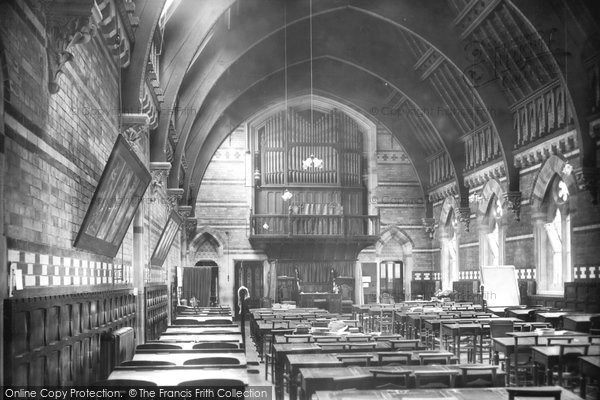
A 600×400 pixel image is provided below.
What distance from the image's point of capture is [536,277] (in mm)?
18688

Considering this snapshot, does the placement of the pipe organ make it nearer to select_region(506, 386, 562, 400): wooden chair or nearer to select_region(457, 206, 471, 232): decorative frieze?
select_region(457, 206, 471, 232): decorative frieze

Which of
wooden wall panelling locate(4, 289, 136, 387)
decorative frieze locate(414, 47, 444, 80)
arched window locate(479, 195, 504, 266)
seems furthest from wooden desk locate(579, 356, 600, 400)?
decorative frieze locate(414, 47, 444, 80)

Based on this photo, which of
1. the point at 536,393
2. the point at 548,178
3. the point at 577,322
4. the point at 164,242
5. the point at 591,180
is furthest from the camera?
the point at 548,178

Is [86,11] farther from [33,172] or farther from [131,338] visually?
[131,338]

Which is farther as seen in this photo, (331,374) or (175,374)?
(331,374)

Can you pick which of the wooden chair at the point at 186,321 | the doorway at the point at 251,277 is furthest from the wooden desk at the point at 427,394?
the doorway at the point at 251,277

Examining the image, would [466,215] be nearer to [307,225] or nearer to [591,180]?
[307,225]

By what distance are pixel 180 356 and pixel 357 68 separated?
20.0 metres

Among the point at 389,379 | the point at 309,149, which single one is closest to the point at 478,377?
the point at 389,379

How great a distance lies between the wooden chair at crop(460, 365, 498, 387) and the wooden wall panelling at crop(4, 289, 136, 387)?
3.54 metres

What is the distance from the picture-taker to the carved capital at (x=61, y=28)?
605 cm

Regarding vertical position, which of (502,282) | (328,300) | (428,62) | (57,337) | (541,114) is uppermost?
(428,62)

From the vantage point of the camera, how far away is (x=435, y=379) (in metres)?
6.41

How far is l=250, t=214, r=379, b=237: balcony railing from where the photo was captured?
27.0 m
